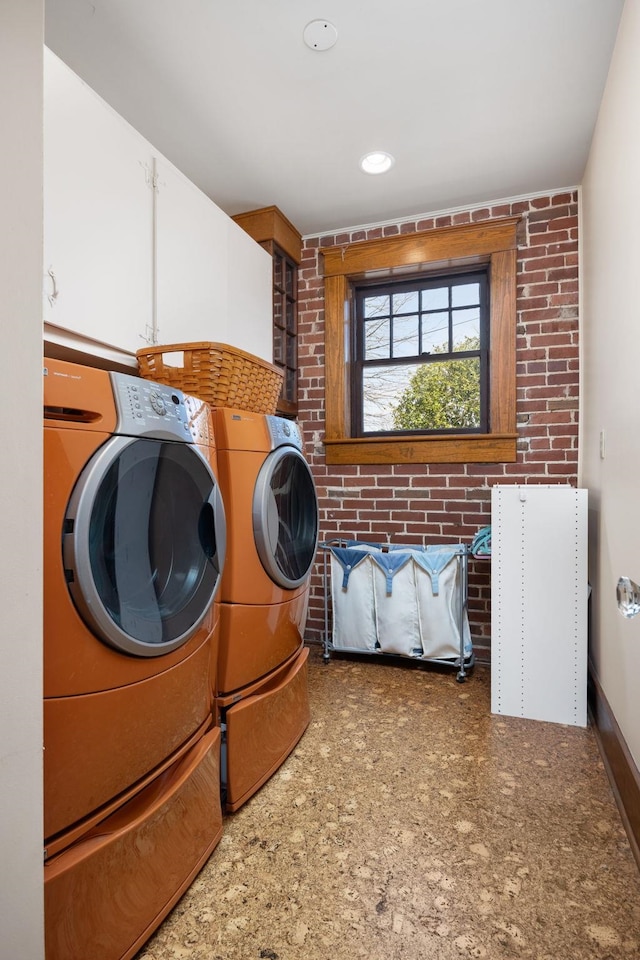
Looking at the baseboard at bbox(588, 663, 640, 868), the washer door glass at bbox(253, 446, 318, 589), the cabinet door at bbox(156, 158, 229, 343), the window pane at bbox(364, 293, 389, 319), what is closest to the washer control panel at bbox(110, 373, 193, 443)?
the washer door glass at bbox(253, 446, 318, 589)

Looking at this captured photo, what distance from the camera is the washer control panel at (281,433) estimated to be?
1.82 meters

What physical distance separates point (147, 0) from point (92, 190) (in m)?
0.63

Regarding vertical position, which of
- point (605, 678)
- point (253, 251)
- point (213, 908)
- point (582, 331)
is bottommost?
point (213, 908)

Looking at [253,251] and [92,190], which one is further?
[253,251]

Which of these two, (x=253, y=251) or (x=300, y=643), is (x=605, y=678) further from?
(x=253, y=251)

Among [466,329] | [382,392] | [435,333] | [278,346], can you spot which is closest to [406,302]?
[435,333]

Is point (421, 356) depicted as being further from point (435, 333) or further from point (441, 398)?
point (441, 398)

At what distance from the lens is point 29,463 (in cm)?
82

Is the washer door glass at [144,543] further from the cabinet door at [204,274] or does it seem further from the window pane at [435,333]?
the window pane at [435,333]

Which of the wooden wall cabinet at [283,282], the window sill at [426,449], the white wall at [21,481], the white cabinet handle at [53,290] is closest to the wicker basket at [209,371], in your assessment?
the white cabinet handle at [53,290]

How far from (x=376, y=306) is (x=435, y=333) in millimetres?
434

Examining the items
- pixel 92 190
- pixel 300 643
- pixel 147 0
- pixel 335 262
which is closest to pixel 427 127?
Answer: pixel 335 262

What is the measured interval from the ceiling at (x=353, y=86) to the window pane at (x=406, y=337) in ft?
2.25

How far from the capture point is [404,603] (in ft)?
8.89
